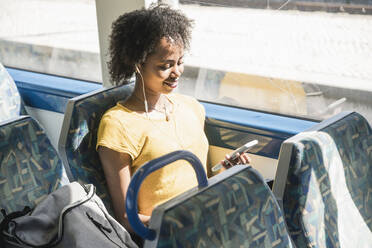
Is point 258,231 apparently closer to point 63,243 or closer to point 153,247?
point 153,247

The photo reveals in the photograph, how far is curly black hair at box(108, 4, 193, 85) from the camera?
6.29 feet

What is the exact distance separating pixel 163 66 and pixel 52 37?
4.93 feet

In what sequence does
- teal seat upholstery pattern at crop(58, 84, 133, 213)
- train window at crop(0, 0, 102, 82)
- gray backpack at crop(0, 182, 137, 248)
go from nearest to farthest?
gray backpack at crop(0, 182, 137, 248), teal seat upholstery pattern at crop(58, 84, 133, 213), train window at crop(0, 0, 102, 82)

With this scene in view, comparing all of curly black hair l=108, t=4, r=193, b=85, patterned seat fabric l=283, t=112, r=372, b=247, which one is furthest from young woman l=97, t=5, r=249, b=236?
patterned seat fabric l=283, t=112, r=372, b=247

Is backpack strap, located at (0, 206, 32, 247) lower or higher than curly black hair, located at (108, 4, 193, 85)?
lower

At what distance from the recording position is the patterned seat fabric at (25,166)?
1.66 m

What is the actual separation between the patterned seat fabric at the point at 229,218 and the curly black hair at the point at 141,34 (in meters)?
0.76

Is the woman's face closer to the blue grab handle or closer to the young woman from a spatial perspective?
the young woman

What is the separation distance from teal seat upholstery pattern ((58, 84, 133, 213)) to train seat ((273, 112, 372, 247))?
63 cm

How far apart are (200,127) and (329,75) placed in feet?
1.87

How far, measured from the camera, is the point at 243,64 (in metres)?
2.41

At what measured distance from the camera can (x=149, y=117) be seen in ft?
6.41

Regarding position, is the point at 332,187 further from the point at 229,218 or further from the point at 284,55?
the point at 284,55

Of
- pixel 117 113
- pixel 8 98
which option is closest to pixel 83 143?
pixel 117 113
